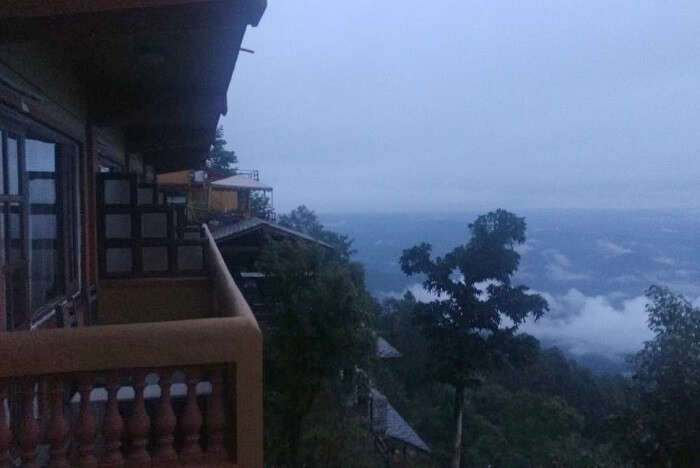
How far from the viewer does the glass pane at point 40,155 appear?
4852 mm

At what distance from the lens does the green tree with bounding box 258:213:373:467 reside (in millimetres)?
12211

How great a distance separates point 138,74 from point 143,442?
11.7 feet

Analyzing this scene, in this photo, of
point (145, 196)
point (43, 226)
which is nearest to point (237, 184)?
point (145, 196)

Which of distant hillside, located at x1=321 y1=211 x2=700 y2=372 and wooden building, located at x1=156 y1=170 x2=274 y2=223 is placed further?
distant hillside, located at x1=321 y1=211 x2=700 y2=372

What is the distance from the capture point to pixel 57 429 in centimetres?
300

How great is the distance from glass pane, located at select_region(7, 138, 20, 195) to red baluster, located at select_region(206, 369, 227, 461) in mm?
1893

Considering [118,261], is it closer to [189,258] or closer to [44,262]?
[189,258]

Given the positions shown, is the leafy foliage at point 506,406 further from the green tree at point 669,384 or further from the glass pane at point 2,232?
the glass pane at point 2,232

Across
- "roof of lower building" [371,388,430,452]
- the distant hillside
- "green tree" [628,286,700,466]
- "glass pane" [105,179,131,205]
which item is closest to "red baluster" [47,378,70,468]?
"glass pane" [105,179,131,205]

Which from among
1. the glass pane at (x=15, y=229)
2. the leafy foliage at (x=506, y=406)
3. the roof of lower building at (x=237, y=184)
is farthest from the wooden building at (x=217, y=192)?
the glass pane at (x=15, y=229)

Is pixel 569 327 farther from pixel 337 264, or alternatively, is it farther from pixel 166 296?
pixel 166 296

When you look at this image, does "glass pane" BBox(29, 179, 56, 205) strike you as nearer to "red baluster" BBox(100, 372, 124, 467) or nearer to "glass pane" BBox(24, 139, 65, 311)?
"glass pane" BBox(24, 139, 65, 311)

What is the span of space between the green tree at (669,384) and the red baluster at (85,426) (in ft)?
28.6

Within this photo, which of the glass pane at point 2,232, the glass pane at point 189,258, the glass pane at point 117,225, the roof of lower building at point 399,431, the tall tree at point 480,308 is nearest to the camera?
the glass pane at point 2,232
